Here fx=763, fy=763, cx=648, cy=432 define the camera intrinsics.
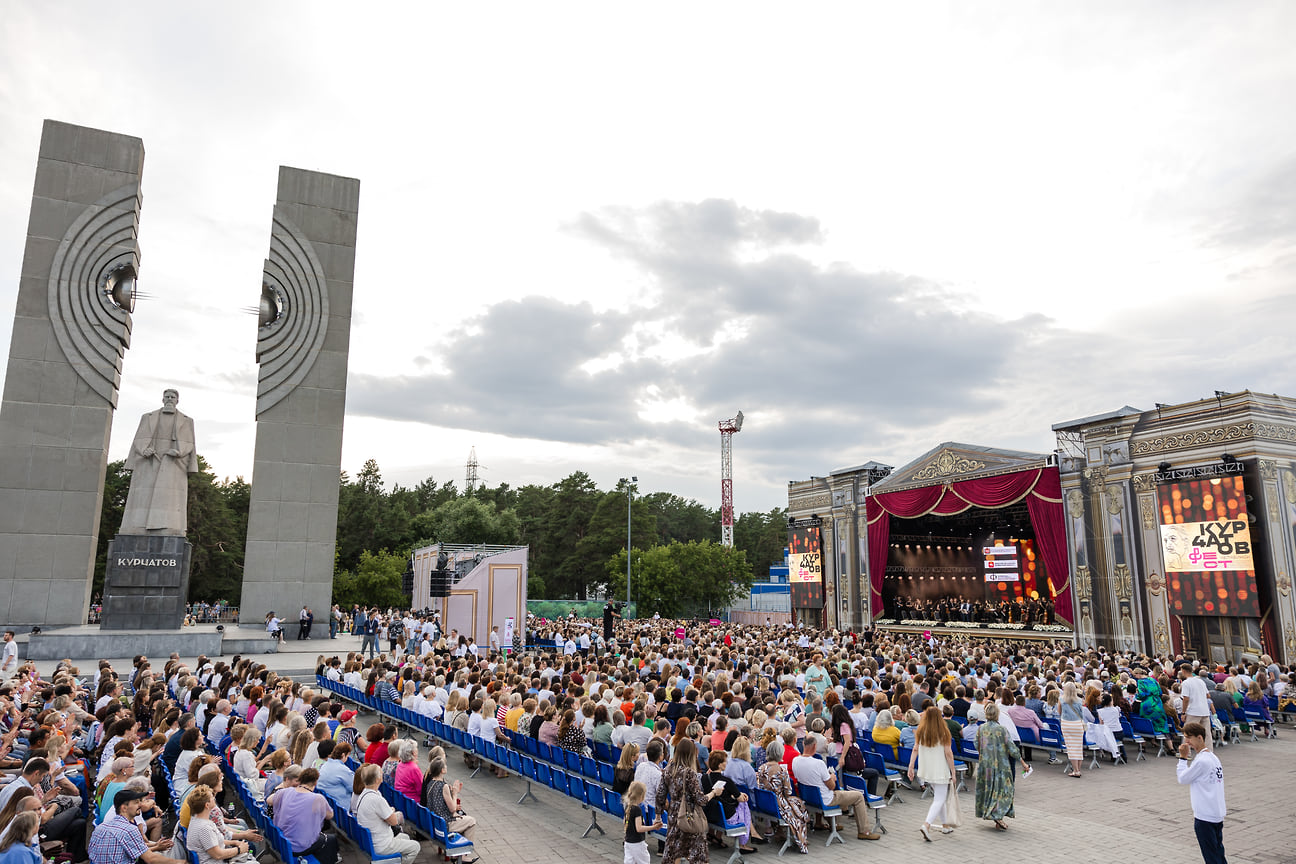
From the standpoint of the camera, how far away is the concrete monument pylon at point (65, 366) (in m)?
23.0

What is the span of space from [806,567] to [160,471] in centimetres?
2812

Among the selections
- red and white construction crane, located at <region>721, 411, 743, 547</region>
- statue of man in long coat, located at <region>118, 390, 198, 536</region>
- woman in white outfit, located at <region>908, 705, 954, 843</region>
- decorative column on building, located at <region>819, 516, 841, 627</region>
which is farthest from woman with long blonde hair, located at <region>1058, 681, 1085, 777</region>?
red and white construction crane, located at <region>721, 411, 743, 547</region>

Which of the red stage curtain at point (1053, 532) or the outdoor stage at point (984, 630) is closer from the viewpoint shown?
the red stage curtain at point (1053, 532)

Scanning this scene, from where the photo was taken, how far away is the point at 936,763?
25.9ft

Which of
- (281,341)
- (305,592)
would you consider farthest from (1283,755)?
(281,341)

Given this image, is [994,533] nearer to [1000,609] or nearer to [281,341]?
[1000,609]

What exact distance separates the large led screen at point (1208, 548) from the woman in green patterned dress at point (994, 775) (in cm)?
1827

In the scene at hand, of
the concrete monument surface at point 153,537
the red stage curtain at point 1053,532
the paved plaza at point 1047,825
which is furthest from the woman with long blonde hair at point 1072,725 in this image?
the concrete monument surface at point 153,537

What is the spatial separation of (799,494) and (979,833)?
31.8m

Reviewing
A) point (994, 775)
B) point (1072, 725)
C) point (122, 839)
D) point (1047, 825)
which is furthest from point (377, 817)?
point (1072, 725)

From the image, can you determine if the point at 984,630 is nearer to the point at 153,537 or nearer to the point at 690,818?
the point at 690,818

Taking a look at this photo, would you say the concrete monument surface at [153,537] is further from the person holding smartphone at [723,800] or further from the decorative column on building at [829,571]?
the decorative column on building at [829,571]

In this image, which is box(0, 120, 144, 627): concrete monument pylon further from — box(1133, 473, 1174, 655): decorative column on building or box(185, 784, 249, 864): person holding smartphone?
box(1133, 473, 1174, 655): decorative column on building

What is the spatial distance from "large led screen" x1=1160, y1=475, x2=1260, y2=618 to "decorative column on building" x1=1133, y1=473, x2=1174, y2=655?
24 cm
